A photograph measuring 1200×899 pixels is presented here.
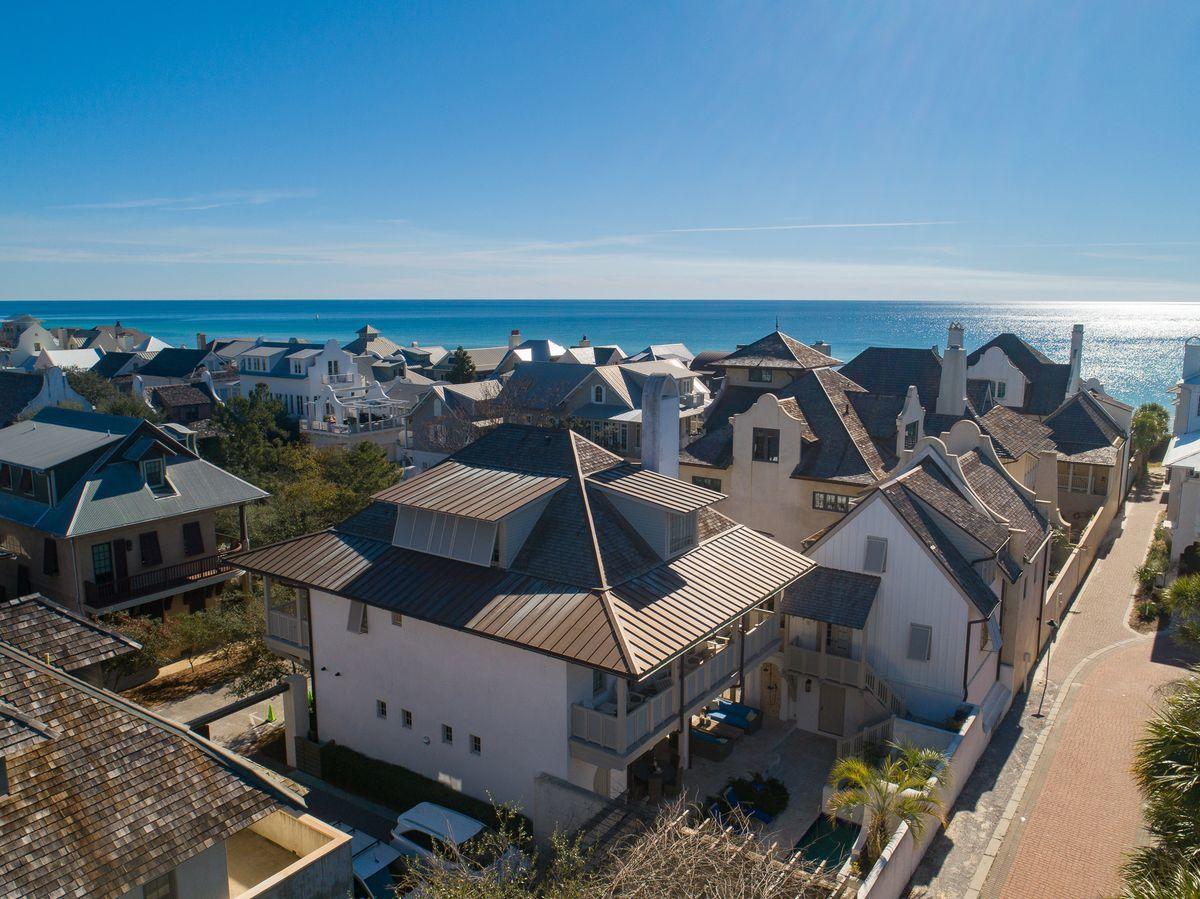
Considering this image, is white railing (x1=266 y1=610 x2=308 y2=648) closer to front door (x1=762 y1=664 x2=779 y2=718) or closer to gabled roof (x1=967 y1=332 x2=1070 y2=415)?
front door (x1=762 y1=664 x2=779 y2=718)

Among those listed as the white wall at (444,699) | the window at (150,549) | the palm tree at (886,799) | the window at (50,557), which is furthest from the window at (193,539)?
the palm tree at (886,799)

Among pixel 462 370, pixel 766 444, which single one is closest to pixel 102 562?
pixel 766 444

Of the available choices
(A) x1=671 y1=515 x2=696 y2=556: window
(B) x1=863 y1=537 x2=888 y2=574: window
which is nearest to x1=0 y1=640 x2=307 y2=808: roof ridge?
(A) x1=671 y1=515 x2=696 y2=556: window

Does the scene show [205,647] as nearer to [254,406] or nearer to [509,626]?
[509,626]

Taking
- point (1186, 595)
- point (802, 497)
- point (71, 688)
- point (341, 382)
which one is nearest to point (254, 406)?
point (341, 382)

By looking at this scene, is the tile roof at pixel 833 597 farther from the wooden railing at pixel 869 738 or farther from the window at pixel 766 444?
the window at pixel 766 444

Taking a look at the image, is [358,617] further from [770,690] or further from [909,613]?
[909,613]

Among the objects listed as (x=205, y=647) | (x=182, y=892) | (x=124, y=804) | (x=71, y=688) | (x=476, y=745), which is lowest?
(x=205, y=647)
